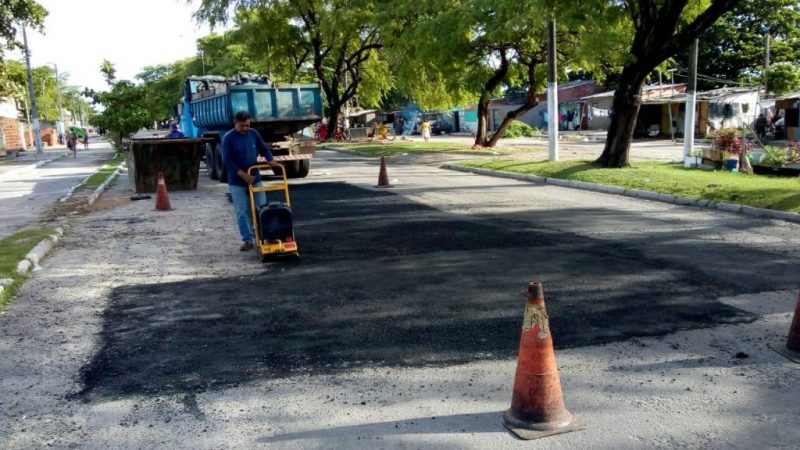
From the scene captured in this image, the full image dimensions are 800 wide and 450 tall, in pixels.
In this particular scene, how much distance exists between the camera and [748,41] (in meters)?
40.1

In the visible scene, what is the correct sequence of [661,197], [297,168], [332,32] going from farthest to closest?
[332,32] < [297,168] < [661,197]

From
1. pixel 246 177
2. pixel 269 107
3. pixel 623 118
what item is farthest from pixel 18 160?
pixel 246 177

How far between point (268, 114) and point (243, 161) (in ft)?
28.7

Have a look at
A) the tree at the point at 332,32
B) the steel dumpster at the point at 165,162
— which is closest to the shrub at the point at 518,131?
the tree at the point at 332,32

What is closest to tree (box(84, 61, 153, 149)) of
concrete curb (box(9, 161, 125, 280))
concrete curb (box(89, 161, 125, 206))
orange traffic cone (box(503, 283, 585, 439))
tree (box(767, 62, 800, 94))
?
concrete curb (box(89, 161, 125, 206))

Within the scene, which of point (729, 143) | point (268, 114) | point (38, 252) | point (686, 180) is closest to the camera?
point (38, 252)

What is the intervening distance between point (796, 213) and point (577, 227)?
11.1 feet

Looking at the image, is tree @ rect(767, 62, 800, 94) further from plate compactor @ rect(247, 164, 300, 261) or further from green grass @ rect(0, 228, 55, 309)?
green grass @ rect(0, 228, 55, 309)

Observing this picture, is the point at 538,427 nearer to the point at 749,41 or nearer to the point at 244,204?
the point at 244,204

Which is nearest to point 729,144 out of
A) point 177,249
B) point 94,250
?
point 177,249

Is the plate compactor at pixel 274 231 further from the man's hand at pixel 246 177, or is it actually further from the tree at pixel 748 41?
the tree at pixel 748 41

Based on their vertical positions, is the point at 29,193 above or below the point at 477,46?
below

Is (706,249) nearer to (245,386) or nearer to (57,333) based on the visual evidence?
(245,386)

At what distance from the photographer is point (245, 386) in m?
4.22
